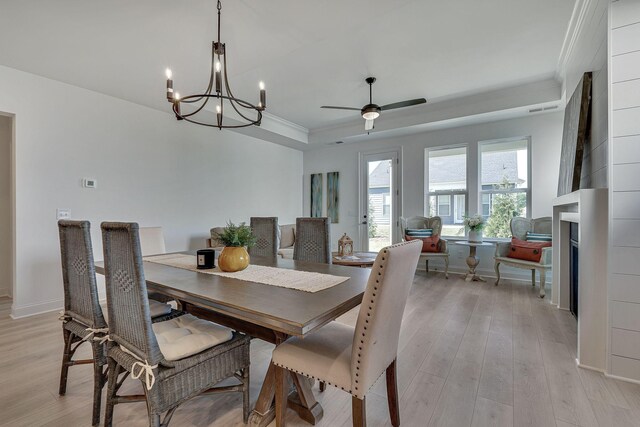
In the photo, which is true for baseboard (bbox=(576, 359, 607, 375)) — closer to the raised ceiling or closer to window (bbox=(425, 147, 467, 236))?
the raised ceiling

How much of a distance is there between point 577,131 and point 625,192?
1.06m

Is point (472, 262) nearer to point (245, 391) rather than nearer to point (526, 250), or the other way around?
point (526, 250)

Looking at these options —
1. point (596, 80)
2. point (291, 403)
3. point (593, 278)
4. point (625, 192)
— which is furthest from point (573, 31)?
point (291, 403)

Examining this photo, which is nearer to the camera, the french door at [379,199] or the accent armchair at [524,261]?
the accent armchair at [524,261]

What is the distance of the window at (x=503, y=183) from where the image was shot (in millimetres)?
4555

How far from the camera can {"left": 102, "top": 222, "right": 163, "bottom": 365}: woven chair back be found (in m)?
1.19

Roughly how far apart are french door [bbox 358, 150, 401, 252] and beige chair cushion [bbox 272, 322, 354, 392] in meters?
4.51

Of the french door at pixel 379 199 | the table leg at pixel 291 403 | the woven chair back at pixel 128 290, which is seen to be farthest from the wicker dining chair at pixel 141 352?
the french door at pixel 379 199

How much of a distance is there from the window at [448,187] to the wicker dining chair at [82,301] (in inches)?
196

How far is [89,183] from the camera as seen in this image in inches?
138

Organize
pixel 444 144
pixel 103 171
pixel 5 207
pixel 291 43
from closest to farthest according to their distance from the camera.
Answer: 1. pixel 291 43
2. pixel 103 171
3. pixel 5 207
4. pixel 444 144

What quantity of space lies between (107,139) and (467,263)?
543 cm

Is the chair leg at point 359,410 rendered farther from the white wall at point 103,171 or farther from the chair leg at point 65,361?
the white wall at point 103,171

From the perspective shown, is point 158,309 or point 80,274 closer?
point 80,274
